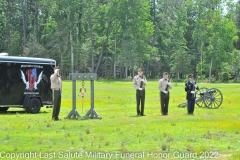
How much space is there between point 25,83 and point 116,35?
65391 millimetres

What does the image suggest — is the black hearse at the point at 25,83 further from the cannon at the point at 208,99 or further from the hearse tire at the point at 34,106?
the cannon at the point at 208,99

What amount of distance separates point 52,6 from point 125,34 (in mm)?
13221

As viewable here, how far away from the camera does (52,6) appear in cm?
8581

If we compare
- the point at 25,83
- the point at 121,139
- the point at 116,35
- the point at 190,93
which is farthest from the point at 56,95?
→ the point at 116,35

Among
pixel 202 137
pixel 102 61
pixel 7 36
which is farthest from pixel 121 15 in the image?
pixel 202 137

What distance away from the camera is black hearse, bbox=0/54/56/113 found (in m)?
22.2

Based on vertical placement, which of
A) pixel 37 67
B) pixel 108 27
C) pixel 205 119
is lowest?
pixel 205 119

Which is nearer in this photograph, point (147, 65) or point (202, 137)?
point (202, 137)

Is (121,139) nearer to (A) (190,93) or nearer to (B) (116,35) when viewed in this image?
(A) (190,93)

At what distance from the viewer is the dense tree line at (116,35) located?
84562 mm

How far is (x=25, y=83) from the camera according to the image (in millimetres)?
23000

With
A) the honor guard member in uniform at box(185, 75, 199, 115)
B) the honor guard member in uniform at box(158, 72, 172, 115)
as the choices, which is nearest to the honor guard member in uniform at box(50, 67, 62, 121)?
the honor guard member in uniform at box(158, 72, 172, 115)

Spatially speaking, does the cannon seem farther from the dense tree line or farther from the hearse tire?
the dense tree line

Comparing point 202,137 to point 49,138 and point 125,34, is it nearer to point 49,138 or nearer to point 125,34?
point 49,138
